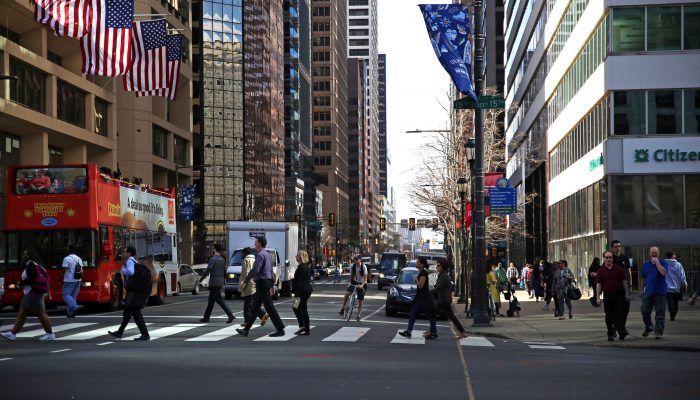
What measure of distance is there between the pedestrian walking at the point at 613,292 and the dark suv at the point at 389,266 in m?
45.3

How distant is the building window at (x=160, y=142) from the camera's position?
73625 millimetres

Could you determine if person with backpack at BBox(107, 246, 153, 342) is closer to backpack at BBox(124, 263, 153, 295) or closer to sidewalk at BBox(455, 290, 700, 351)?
backpack at BBox(124, 263, 153, 295)

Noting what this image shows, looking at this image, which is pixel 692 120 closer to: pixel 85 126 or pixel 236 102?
pixel 85 126

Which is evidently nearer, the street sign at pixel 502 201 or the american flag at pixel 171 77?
the street sign at pixel 502 201

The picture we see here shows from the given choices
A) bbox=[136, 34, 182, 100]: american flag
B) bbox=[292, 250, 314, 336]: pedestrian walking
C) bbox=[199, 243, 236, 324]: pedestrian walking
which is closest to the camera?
bbox=[292, 250, 314, 336]: pedestrian walking

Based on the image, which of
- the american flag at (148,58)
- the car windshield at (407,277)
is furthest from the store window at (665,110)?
the american flag at (148,58)

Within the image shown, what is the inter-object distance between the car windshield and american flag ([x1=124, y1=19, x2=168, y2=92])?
1182 centimetres

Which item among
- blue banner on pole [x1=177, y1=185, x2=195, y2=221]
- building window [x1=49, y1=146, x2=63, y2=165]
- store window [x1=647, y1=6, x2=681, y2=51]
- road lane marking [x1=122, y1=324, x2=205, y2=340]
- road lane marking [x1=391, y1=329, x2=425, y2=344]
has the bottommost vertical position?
road lane marking [x1=391, y1=329, x2=425, y2=344]

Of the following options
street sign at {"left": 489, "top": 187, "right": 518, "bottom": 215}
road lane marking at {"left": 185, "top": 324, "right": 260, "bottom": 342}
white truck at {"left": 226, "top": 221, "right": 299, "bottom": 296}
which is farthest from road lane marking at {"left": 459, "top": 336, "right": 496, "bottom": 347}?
white truck at {"left": 226, "top": 221, "right": 299, "bottom": 296}

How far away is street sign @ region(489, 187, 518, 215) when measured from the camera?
37.6 m

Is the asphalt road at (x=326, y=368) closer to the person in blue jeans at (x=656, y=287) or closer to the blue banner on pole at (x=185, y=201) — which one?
the person in blue jeans at (x=656, y=287)

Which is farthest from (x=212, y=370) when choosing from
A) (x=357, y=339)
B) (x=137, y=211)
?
(x=137, y=211)

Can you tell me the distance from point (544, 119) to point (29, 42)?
33.7m

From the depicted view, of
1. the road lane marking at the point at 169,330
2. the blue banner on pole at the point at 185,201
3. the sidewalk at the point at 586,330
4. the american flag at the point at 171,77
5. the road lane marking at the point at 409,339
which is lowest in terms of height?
the sidewalk at the point at 586,330
